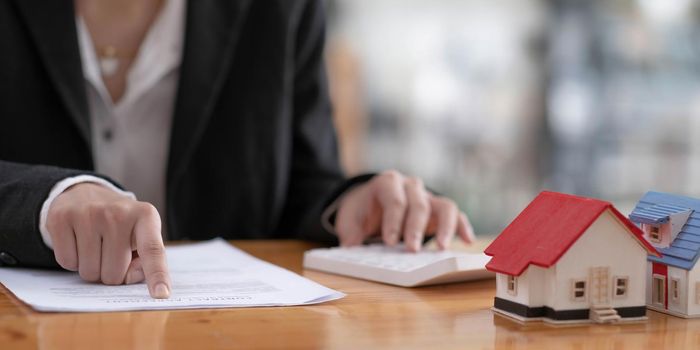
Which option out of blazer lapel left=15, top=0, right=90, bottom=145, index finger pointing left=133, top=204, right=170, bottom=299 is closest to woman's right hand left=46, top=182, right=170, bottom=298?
index finger pointing left=133, top=204, right=170, bottom=299

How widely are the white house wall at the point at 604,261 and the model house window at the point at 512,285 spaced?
3 centimetres

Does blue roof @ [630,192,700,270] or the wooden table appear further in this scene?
blue roof @ [630,192,700,270]

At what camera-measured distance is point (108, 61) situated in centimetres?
138

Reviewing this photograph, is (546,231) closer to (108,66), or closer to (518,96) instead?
(108,66)

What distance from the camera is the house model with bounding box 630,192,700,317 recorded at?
2.28ft

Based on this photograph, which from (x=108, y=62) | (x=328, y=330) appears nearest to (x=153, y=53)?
(x=108, y=62)

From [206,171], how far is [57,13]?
1.11 ft

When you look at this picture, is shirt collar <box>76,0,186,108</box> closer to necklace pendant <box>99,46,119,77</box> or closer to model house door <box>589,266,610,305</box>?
necklace pendant <box>99,46,119,77</box>

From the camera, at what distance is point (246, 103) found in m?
1.44

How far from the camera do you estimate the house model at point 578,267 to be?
653 millimetres

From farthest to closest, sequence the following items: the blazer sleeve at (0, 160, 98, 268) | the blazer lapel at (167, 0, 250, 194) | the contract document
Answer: the blazer lapel at (167, 0, 250, 194) → the blazer sleeve at (0, 160, 98, 268) → the contract document

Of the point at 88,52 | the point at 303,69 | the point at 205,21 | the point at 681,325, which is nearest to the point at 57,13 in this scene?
the point at 88,52

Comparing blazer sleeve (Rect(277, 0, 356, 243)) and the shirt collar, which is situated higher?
the shirt collar

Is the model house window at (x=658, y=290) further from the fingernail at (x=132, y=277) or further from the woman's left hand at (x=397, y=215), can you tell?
the fingernail at (x=132, y=277)
